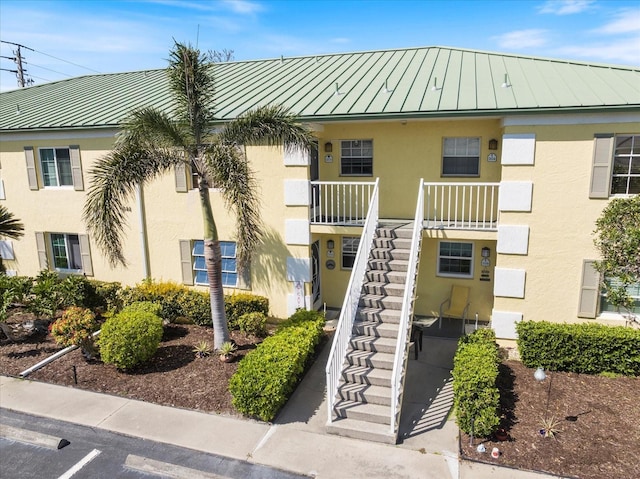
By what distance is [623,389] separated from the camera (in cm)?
922

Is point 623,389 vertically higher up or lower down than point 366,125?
lower down

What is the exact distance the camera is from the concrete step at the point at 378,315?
9.79 meters

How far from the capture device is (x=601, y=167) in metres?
9.92

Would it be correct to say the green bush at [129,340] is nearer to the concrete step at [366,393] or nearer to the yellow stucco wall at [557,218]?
the concrete step at [366,393]

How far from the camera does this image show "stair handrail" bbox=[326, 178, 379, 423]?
822 cm

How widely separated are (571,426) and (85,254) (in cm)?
1451

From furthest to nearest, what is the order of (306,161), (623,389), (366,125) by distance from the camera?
(366,125) < (306,161) < (623,389)

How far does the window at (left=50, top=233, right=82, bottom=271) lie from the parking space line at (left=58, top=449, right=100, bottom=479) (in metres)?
9.18

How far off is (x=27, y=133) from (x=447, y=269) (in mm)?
14060

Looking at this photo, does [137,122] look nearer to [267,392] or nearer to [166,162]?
[166,162]

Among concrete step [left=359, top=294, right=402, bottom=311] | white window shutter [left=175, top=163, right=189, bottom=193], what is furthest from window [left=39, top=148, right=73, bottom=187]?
concrete step [left=359, top=294, right=402, bottom=311]

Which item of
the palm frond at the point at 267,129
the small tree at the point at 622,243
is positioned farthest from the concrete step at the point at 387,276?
the small tree at the point at 622,243

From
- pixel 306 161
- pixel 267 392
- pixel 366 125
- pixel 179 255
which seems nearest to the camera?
pixel 267 392

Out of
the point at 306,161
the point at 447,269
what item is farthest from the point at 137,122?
the point at 447,269
